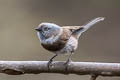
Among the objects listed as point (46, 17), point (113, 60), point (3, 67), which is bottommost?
point (113, 60)

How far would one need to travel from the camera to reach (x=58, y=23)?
23.7 ft

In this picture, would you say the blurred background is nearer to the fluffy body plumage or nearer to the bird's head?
the fluffy body plumage

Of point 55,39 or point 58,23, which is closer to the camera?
point 55,39

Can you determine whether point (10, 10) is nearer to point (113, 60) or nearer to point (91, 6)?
point (91, 6)

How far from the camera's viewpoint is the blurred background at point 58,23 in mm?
6688

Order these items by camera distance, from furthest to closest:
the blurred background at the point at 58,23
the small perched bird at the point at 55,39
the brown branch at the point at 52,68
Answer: the blurred background at the point at 58,23 < the small perched bird at the point at 55,39 < the brown branch at the point at 52,68

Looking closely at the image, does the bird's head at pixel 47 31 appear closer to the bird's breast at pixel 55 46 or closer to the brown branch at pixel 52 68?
the bird's breast at pixel 55 46

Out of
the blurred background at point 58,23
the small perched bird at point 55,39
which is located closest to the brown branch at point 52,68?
the small perched bird at point 55,39

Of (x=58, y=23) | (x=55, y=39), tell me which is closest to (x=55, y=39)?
(x=55, y=39)

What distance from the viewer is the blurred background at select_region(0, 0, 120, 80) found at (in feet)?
21.9

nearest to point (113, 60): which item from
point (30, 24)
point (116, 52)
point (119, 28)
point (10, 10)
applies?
point (116, 52)

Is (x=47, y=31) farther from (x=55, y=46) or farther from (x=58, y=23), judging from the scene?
(x=58, y=23)

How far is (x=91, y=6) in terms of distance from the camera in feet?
24.7

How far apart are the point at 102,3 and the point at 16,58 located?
6.49ft
